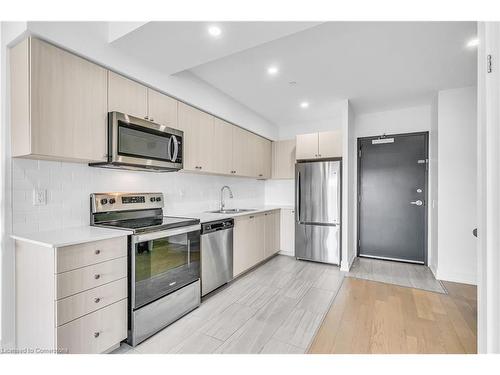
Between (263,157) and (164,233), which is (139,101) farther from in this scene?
(263,157)

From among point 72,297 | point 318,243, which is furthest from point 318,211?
point 72,297

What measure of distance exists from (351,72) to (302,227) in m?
2.31

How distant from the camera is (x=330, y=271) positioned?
3.50 metres

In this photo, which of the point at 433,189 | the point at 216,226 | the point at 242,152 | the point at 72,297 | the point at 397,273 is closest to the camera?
the point at 72,297

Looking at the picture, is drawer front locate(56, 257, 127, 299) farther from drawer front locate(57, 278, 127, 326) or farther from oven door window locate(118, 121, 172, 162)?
oven door window locate(118, 121, 172, 162)

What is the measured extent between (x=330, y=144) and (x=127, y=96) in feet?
9.42

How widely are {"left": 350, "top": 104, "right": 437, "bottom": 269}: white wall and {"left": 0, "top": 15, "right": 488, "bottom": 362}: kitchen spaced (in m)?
0.28

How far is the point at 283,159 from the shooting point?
455 centimetres

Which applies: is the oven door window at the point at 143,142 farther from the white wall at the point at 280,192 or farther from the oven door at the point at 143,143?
the white wall at the point at 280,192

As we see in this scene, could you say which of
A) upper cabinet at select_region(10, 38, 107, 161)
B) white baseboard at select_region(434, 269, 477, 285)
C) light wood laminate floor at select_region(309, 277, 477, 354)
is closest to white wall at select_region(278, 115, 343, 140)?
white baseboard at select_region(434, 269, 477, 285)

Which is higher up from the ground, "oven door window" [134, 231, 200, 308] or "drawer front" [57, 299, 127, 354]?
"oven door window" [134, 231, 200, 308]

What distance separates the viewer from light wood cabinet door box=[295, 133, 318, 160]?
12.8ft

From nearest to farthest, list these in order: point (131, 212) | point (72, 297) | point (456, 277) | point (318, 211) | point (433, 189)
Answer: point (72, 297), point (131, 212), point (456, 277), point (433, 189), point (318, 211)
